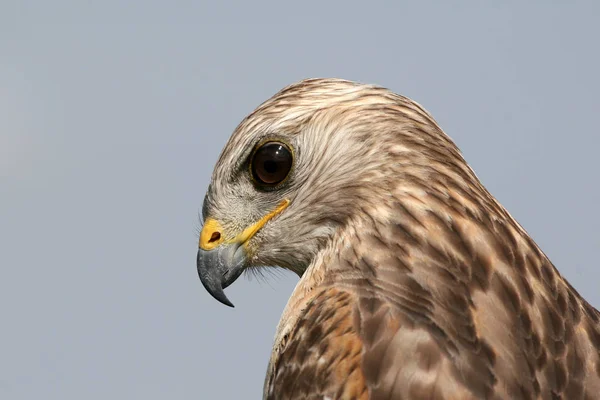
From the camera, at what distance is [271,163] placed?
258 inches

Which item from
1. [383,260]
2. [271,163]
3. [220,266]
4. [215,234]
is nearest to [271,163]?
[271,163]

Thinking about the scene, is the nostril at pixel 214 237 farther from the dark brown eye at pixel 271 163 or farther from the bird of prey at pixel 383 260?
the dark brown eye at pixel 271 163

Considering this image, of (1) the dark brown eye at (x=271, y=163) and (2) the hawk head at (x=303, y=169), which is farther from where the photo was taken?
(1) the dark brown eye at (x=271, y=163)

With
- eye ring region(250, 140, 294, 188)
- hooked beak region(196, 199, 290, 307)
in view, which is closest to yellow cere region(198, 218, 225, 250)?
hooked beak region(196, 199, 290, 307)

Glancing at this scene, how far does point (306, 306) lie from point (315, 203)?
0.81 m

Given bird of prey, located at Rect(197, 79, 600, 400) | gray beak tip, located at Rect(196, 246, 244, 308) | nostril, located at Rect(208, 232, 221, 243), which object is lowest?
gray beak tip, located at Rect(196, 246, 244, 308)

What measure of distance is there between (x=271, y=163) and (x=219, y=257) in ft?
2.04

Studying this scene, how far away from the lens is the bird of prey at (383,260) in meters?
5.19

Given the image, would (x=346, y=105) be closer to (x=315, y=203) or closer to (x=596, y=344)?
(x=315, y=203)

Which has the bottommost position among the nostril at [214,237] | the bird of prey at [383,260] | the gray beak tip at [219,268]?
the gray beak tip at [219,268]

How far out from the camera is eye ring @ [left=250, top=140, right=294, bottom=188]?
6.51 metres

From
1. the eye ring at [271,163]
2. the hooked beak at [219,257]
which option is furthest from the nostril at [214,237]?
the eye ring at [271,163]

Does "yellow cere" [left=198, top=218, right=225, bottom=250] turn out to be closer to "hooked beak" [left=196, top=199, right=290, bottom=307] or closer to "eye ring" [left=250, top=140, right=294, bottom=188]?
"hooked beak" [left=196, top=199, right=290, bottom=307]

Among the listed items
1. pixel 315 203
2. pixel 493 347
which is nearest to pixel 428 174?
pixel 315 203
